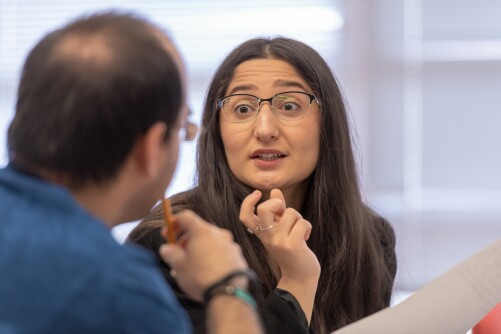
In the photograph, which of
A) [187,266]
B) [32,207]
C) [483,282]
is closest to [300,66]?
[483,282]

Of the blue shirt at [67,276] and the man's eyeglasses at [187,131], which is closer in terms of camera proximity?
the blue shirt at [67,276]

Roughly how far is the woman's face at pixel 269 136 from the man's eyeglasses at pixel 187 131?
25.8 inches

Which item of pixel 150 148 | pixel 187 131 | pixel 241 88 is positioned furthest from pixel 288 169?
pixel 150 148

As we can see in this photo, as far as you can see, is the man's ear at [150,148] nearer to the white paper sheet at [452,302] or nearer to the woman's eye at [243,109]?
the white paper sheet at [452,302]

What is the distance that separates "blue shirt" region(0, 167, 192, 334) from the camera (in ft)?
3.26

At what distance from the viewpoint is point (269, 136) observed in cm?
191

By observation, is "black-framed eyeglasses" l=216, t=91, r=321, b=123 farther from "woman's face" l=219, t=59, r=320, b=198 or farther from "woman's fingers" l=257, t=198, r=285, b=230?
"woman's fingers" l=257, t=198, r=285, b=230

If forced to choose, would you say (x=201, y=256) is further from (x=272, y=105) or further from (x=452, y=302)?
(x=272, y=105)

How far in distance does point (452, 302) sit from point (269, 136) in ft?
1.91

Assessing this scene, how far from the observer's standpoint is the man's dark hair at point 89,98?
3.50 ft

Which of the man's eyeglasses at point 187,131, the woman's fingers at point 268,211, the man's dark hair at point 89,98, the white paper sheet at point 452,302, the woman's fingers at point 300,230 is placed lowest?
the white paper sheet at point 452,302

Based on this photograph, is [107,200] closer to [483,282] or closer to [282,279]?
[282,279]

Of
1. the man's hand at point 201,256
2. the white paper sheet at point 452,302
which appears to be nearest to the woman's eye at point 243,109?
the white paper sheet at point 452,302

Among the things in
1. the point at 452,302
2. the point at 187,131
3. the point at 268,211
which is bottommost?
the point at 452,302
